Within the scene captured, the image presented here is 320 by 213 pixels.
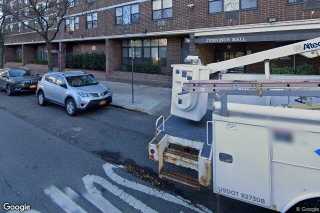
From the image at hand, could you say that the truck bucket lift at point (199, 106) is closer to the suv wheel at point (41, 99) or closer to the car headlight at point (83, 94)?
the car headlight at point (83, 94)

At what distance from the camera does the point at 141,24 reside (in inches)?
929

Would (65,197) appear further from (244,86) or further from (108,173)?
(244,86)

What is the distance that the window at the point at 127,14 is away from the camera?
79.2 feet

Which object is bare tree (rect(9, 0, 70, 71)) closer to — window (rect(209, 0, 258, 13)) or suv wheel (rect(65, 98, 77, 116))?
window (rect(209, 0, 258, 13))

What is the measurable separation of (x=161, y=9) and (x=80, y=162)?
1610 cm

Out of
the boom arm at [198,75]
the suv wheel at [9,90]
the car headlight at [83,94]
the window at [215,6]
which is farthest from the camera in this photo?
the suv wheel at [9,90]

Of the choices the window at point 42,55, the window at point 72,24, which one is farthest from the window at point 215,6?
the window at point 42,55

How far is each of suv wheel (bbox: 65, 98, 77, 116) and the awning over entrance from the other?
8311mm

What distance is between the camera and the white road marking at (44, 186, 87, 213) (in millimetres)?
5348

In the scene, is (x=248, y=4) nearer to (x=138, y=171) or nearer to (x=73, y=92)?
(x=73, y=92)

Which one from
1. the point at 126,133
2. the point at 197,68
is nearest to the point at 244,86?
the point at 197,68

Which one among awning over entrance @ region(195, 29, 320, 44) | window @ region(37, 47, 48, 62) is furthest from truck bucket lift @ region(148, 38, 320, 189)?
window @ region(37, 47, 48, 62)

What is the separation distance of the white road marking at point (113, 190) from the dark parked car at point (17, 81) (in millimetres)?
14349

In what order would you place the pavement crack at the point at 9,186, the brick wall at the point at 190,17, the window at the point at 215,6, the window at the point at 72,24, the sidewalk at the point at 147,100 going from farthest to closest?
the window at the point at 72,24, the window at the point at 215,6, the brick wall at the point at 190,17, the sidewalk at the point at 147,100, the pavement crack at the point at 9,186
